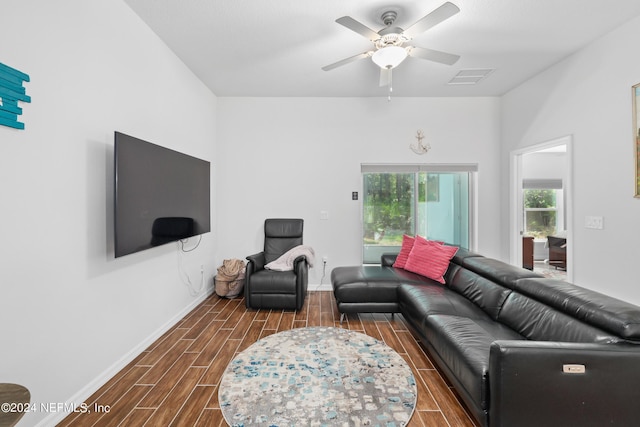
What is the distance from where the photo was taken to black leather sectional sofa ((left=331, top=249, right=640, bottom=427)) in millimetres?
1356

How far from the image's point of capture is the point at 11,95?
1.43 m

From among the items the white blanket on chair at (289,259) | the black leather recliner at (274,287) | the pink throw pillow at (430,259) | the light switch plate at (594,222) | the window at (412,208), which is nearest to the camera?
the light switch plate at (594,222)

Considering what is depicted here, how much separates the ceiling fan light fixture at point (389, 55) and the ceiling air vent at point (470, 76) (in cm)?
158

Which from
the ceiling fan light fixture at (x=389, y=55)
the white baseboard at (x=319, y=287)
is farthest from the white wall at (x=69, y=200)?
the white baseboard at (x=319, y=287)

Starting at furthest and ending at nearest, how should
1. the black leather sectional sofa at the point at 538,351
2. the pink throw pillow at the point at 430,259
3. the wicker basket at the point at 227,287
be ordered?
the wicker basket at the point at 227,287
the pink throw pillow at the point at 430,259
the black leather sectional sofa at the point at 538,351

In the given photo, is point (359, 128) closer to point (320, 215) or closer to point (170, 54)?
point (320, 215)

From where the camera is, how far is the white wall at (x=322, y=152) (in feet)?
14.2

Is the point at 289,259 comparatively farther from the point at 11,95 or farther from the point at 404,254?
A: the point at 11,95

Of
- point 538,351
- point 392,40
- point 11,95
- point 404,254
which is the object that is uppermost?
point 392,40

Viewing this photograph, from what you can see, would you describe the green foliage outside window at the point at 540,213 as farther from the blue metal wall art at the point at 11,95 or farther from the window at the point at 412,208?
the blue metal wall art at the point at 11,95

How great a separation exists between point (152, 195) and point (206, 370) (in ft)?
4.87

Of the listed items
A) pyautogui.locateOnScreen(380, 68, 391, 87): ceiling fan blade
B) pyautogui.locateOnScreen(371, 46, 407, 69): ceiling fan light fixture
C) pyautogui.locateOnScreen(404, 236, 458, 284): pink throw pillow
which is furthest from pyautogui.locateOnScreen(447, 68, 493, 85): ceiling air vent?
pyautogui.locateOnScreen(404, 236, 458, 284): pink throw pillow

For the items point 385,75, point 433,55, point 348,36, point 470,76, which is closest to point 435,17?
point 433,55

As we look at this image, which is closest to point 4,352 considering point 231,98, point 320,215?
point 320,215
